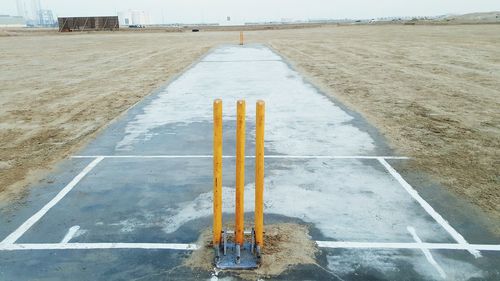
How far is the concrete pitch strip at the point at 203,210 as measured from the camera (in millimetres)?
4324

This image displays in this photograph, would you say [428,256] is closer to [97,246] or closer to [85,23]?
[97,246]

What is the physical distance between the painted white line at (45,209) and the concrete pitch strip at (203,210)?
0.05 feet

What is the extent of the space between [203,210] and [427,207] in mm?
3024

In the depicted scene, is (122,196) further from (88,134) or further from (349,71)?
(349,71)

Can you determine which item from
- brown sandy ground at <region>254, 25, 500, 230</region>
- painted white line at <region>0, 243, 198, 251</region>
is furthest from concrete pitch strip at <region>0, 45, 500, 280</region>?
brown sandy ground at <region>254, 25, 500, 230</region>

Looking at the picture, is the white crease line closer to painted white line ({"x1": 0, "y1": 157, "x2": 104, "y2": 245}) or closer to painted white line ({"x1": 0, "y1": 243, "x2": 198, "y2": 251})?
painted white line ({"x1": 0, "y1": 243, "x2": 198, "y2": 251})

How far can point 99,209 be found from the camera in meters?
5.62

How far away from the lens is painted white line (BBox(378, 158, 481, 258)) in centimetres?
480

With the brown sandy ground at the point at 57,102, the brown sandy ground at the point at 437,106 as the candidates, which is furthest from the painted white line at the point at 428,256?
the brown sandy ground at the point at 57,102

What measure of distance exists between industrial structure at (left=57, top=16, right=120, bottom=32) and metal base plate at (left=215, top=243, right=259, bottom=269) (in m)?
83.9

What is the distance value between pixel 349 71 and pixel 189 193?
14.9 metres

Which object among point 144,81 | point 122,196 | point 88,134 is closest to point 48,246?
point 122,196

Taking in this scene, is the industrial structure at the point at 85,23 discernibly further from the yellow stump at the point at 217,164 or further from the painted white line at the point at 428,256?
the painted white line at the point at 428,256

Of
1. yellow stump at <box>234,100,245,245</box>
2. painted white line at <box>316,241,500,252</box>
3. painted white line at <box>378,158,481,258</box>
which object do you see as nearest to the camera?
yellow stump at <box>234,100,245,245</box>
